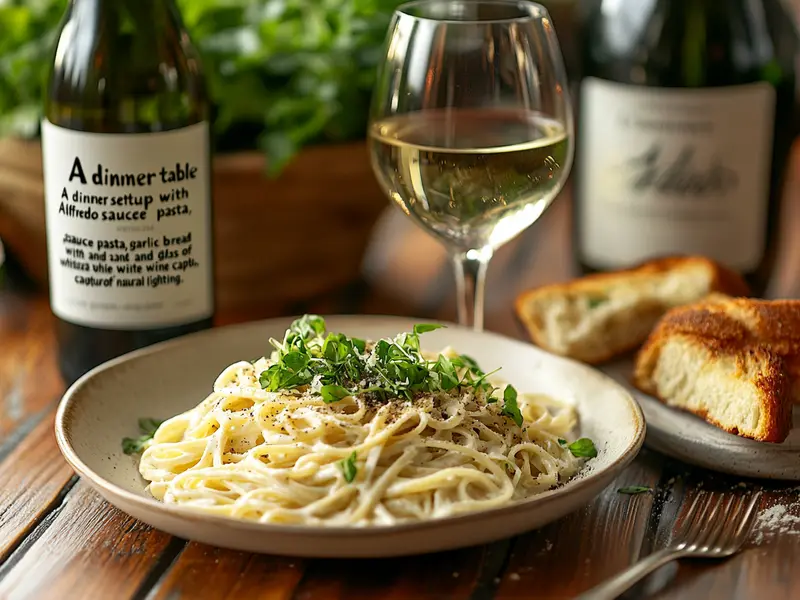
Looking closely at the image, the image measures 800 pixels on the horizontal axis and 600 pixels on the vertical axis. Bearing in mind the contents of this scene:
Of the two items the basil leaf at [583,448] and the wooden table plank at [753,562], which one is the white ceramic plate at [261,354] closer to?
the basil leaf at [583,448]

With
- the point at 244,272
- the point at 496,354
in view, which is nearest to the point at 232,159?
the point at 244,272

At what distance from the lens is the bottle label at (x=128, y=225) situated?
76.5 inches

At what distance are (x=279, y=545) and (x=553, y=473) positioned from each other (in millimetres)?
424

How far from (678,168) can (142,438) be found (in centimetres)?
126

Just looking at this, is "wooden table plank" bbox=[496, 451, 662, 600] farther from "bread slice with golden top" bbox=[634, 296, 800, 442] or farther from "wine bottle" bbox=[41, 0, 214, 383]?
"wine bottle" bbox=[41, 0, 214, 383]

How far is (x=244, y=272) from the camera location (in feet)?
8.11

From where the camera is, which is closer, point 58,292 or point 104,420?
point 104,420

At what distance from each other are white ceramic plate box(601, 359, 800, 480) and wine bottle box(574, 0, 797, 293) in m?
0.74

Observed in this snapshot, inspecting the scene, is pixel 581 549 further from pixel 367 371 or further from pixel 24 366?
pixel 24 366

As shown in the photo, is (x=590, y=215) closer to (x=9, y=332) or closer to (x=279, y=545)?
(x=9, y=332)

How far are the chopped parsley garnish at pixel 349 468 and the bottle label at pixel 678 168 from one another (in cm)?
118

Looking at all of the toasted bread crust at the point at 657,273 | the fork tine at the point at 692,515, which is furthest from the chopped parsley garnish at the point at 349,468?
the toasted bread crust at the point at 657,273

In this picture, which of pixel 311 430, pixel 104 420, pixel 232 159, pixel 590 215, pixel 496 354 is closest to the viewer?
pixel 311 430

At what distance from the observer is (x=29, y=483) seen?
1746mm
